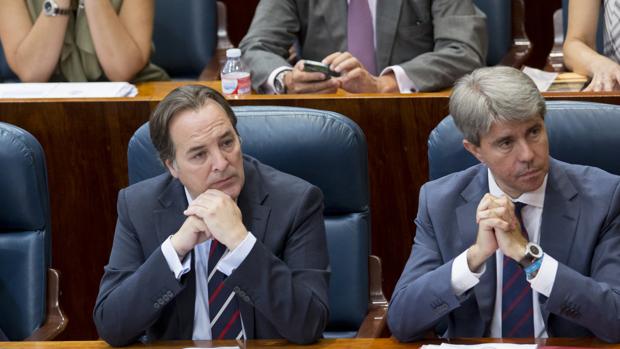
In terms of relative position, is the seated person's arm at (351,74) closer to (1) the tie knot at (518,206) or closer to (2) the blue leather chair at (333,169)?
(2) the blue leather chair at (333,169)

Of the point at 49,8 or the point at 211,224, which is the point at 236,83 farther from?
the point at 211,224

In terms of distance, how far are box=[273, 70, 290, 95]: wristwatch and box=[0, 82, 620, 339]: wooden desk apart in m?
0.19

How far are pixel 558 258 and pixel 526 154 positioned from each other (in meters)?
0.16

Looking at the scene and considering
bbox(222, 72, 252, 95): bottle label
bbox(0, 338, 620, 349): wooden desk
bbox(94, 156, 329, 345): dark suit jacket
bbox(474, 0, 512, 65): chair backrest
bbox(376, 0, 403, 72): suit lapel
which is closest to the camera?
bbox(0, 338, 620, 349): wooden desk

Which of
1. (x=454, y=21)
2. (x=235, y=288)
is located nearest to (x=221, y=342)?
(x=235, y=288)

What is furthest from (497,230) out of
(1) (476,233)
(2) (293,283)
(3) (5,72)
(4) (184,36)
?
(3) (5,72)

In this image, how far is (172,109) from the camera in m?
1.78

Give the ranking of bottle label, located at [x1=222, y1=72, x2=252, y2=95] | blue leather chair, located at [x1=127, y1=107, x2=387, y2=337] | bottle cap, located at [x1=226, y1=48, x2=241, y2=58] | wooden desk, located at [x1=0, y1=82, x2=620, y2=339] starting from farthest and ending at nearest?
1. bottle cap, located at [x1=226, y1=48, x2=241, y2=58]
2. bottle label, located at [x1=222, y1=72, x2=252, y2=95]
3. wooden desk, located at [x1=0, y1=82, x2=620, y2=339]
4. blue leather chair, located at [x1=127, y1=107, x2=387, y2=337]

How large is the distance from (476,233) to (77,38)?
1.29 m

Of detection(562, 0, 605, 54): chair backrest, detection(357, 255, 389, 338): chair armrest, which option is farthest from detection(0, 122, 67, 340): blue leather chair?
detection(562, 0, 605, 54): chair backrest

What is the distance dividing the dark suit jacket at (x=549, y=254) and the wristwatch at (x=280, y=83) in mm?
707

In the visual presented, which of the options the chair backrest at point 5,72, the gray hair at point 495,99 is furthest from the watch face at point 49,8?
the gray hair at point 495,99

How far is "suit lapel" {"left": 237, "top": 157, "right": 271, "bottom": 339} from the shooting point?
1762mm

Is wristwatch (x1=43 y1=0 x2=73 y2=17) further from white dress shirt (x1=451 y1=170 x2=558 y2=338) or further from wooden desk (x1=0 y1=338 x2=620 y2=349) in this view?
white dress shirt (x1=451 y1=170 x2=558 y2=338)
